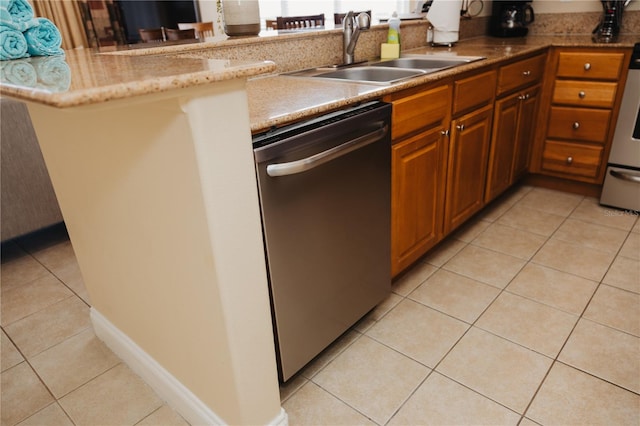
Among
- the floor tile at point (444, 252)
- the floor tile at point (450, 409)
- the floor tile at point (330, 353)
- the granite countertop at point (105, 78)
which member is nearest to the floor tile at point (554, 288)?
the floor tile at point (444, 252)

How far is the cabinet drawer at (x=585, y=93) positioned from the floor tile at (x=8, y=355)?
120 inches

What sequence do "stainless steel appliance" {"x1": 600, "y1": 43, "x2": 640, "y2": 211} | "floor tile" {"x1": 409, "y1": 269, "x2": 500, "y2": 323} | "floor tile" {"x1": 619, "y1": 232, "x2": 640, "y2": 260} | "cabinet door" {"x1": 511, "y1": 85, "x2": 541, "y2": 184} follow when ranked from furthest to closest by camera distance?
1. "cabinet door" {"x1": 511, "y1": 85, "x2": 541, "y2": 184}
2. "stainless steel appliance" {"x1": 600, "y1": 43, "x2": 640, "y2": 211}
3. "floor tile" {"x1": 619, "y1": 232, "x2": 640, "y2": 260}
4. "floor tile" {"x1": 409, "y1": 269, "x2": 500, "y2": 323}

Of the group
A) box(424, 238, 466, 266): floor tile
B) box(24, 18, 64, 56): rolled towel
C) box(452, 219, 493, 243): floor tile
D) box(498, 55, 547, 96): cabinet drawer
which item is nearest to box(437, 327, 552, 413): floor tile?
box(424, 238, 466, 266): floor tile

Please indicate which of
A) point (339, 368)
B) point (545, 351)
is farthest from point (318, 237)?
point (545, 351)

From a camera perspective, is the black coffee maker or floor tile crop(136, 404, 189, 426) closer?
floor tile crop(136, 404, 189, 426)

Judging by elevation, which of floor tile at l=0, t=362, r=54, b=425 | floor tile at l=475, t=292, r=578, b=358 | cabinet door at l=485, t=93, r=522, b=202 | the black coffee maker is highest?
the black coffee maker

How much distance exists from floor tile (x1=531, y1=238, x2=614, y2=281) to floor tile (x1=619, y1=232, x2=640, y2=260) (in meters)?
0.07

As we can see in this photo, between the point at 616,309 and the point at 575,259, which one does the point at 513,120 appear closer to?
the point at 575,259

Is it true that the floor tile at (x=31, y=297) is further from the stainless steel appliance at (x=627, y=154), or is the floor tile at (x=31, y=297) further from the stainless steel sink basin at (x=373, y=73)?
the stainless steel appliance at (x=627, y=154)

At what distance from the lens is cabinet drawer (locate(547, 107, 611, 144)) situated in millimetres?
2590

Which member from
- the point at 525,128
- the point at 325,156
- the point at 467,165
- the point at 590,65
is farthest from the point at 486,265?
the point at 590,65

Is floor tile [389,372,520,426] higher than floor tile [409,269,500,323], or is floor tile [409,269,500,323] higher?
floor tile [389,372,520,426]

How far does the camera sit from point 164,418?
1.39m

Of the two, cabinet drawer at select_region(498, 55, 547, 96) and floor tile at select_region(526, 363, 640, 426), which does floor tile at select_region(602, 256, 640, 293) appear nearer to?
floor tile at select_region(526, 363, 640, 426)
